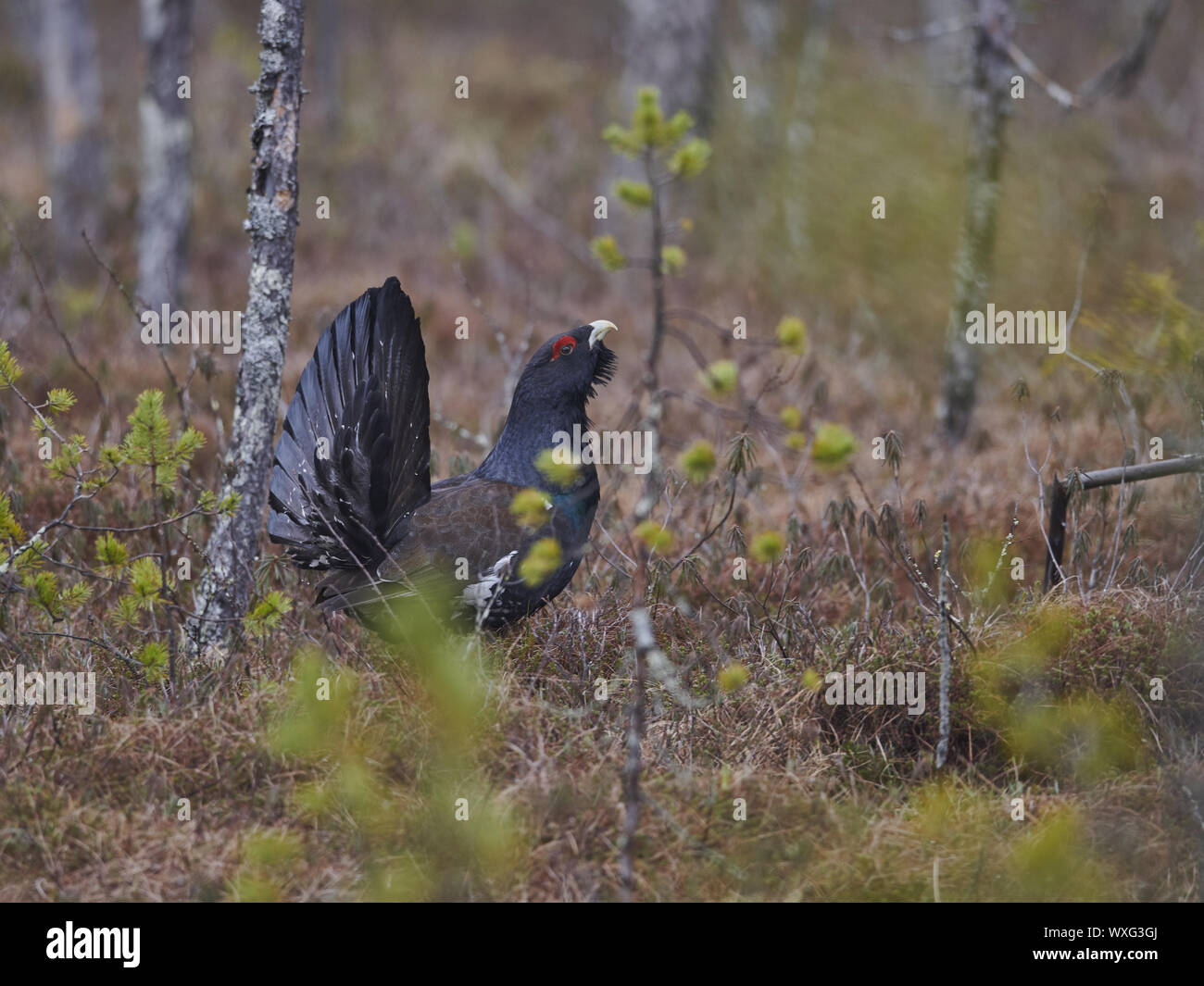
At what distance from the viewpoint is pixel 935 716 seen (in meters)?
3.90

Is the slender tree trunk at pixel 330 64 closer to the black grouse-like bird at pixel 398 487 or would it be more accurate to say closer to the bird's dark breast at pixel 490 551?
the black grouse-like bird at pixel 398 487

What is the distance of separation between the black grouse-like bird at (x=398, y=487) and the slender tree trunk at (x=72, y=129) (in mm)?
6293

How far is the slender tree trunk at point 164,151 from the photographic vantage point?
745 cm

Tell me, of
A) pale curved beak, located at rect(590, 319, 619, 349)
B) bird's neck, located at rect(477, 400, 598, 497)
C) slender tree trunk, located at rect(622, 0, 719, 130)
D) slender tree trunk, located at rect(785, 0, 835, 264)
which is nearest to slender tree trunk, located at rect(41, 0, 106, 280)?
slender tree trunk, located at rect(622, 0, 719, 130)

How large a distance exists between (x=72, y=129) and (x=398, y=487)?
7060mm

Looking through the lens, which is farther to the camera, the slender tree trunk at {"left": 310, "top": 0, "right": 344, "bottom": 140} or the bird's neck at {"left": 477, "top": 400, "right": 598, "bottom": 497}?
the slender tree trunk at {"left": 310, "top": 0, "right": 344, "bottom": 140}

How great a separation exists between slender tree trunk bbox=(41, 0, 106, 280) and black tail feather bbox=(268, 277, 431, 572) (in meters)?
6.25

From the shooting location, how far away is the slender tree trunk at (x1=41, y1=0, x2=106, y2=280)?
9195mm

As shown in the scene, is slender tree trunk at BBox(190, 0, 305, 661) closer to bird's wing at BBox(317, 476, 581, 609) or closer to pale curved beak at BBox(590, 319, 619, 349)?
bird's wing at BBox(317, 476, 581, 609)

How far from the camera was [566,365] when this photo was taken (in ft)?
14.2

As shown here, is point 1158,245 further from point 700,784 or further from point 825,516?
point 700,784

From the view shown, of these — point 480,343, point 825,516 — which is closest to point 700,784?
point 825,516
